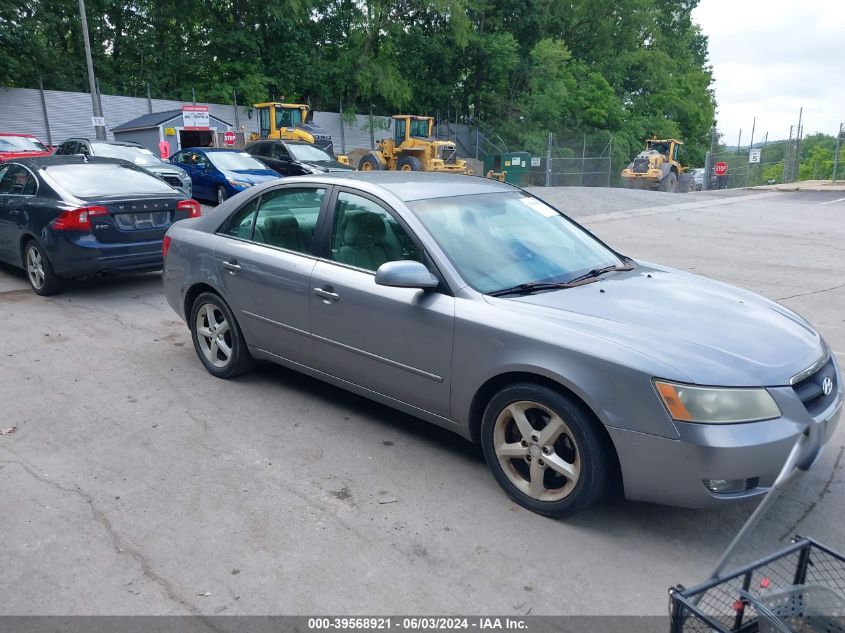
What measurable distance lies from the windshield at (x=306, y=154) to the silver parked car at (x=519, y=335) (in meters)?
14.8

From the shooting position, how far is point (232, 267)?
16.1 feet

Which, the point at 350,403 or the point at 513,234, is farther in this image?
the point at 350,403

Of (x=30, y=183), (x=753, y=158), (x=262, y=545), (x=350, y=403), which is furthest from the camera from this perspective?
(x=753, y=158)

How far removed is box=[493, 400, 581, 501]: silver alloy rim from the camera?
128 inches

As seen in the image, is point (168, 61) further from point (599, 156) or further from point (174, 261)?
point (174, 261)

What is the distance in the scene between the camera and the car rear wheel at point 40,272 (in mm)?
7641

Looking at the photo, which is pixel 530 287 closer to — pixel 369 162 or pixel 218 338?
pixel 218 338

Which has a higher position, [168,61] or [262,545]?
[168,61]

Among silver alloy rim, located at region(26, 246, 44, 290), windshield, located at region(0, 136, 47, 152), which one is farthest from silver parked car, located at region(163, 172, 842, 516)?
windshield, located at region(0, 136, 47, 152)

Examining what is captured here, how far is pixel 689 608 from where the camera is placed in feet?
6.42

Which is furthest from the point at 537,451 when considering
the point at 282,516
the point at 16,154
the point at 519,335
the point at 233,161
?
the point at 16,154

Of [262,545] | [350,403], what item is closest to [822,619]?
[262,545]

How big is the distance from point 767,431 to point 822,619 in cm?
102

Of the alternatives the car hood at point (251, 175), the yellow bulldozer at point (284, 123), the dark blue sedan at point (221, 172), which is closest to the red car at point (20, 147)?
the dark blue sedan at point (221, 172)
